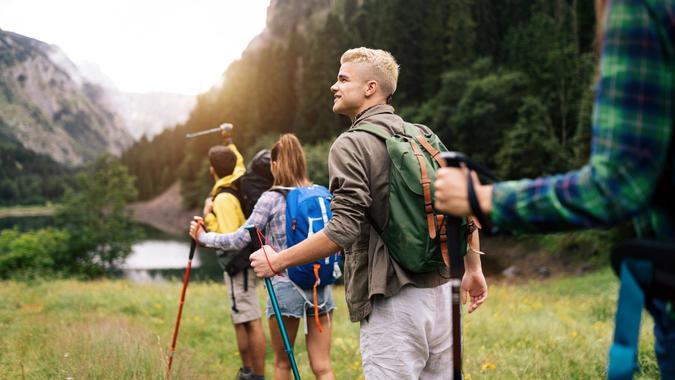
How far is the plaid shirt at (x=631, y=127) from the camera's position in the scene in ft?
4.87

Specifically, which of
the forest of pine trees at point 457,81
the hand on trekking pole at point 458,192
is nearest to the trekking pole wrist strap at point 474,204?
the hand on trekking pole at point 458,192

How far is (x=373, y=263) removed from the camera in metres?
3.00

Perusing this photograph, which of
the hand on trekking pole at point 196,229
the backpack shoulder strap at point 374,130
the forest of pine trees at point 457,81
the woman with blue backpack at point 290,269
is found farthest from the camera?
the forest of pine trees at point 457,81

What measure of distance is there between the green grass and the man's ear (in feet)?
10.2

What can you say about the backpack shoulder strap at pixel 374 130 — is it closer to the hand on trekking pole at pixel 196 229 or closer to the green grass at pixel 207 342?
the hand on trekking pole at pixel 196 229

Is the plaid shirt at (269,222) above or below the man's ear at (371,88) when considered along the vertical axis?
below

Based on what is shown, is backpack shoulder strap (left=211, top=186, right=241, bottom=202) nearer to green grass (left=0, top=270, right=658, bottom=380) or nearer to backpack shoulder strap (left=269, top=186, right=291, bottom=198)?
backpack shoulder strap (left=269, top=186, right=291, bottom=198)

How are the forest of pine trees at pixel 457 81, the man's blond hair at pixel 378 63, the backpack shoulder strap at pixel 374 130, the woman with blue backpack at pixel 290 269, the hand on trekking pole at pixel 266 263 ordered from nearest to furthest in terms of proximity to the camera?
the backpack shoulder strap at pixel 374 130 → the hand on trekking pole at pixel 266 263 → the man's blond hair at pixel 378 63 → the woman with blue backpack at pixel 290 269 → the forest of pine trees at pixel 457 81

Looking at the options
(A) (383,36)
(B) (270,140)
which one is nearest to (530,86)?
(A) (383,36)

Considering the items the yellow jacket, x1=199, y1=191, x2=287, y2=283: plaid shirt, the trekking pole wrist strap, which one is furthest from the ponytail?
the trekking pole wrist strap

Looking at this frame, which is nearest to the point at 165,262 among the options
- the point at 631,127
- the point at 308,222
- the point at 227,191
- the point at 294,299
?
the point at 227,191

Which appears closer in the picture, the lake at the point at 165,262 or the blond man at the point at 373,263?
the blond man at the point at 373,263

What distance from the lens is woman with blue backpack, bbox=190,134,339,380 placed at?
15.0ft

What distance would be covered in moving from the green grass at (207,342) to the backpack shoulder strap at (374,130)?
3.08 m
